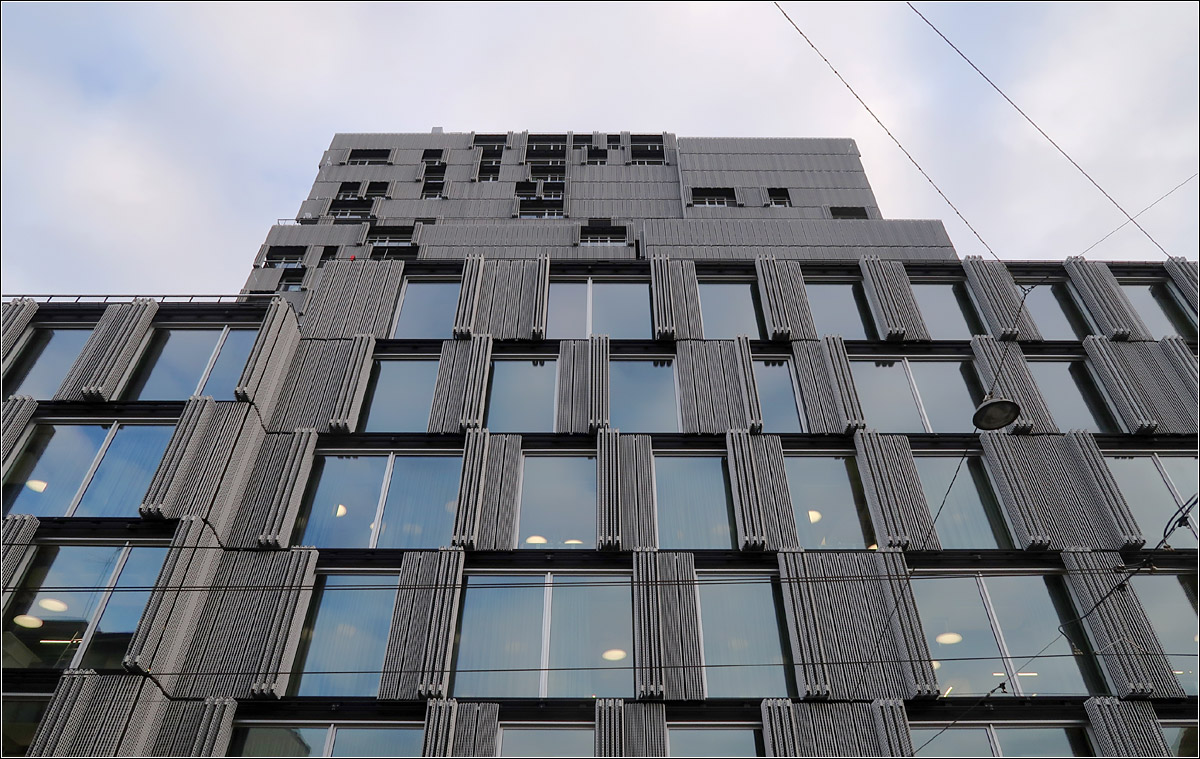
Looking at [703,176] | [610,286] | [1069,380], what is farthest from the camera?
[703,176]

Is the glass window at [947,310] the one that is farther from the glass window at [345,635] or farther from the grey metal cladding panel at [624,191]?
the grey metal cladding panel at [624,191]

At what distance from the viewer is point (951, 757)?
15227 mm

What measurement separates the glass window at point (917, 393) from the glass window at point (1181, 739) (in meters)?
7.62

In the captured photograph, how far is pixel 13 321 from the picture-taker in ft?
68.6

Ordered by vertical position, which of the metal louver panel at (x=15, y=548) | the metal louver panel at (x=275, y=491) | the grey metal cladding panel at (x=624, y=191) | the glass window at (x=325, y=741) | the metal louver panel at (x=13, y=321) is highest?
the grey metal cladding panel at (x=624, y=191)

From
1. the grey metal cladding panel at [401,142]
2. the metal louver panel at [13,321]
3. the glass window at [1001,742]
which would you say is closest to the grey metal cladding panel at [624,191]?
the grey metal cladding panel at [401,142]

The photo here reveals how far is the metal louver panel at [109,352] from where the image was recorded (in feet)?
63.5

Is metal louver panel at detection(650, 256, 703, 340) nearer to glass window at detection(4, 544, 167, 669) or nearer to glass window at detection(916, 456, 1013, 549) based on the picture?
glass window at detection(916, 456, 1013, 549)

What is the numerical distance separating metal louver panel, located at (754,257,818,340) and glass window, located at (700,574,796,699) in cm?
760

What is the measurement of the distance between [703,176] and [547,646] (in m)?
45.7

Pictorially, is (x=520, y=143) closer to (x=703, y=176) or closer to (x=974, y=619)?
(x=703, y=176)

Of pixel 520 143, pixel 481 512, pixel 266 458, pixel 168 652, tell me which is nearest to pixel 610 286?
pixel 481 512

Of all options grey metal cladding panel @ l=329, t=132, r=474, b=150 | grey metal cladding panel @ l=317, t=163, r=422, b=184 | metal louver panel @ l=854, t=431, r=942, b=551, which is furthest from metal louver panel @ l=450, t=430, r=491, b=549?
grey metal cladding panel @ l=329, t=132, r=474, b=150

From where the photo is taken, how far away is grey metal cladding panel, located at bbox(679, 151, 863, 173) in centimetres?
5725
